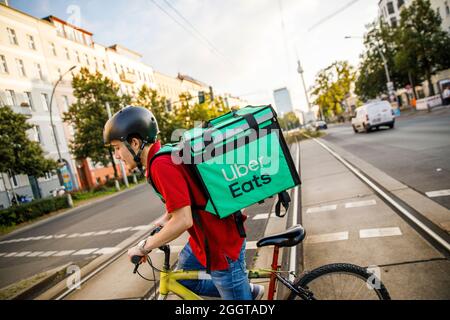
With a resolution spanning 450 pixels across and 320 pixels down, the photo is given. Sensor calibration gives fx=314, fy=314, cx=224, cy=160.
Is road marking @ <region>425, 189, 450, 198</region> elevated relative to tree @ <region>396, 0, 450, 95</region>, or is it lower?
lower

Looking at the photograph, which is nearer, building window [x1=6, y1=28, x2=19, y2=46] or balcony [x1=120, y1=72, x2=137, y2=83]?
building window [x1=6, y1=28, x2=19, y2=46]

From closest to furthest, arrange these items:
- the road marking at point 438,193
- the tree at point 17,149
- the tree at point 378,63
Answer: the road marking at point 438,193
the tree at point 17,149
the tree at point 378,63

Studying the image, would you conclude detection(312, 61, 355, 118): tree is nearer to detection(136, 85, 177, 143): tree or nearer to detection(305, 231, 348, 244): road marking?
detection(136, 85, 177, 143): tree

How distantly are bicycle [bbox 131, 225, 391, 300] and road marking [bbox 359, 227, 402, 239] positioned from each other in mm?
2292

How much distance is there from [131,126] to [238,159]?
788mm

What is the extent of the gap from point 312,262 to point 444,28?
4970 centimetres

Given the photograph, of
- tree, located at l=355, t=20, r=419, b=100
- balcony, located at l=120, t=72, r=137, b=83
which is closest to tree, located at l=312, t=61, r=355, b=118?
tree, located at l=355, t=20, r=419, b=100

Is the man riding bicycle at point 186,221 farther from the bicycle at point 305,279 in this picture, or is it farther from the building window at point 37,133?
the building window at point 37,133

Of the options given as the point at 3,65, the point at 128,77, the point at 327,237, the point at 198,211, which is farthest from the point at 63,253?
the point at 128,77

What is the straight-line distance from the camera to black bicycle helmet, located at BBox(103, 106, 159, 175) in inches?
84.7

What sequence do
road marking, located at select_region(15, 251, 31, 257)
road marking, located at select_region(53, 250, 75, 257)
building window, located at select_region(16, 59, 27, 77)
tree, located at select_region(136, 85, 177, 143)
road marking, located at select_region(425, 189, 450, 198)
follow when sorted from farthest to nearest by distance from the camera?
Result: tree, located at select_region(136, 85, 177, 143) < building window, located at select_region(16, 59, 27, 77) < road marking, located at select_region(15, 251, 31, 257) < road marking, located at select_region(53, 250, 75, 257) < road marking, located at select_region(425, 189, 450, 198)

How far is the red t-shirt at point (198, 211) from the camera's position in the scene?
1777 millimetres

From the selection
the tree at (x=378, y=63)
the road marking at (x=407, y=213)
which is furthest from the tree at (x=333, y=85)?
the road marking at (x=407, y=213)

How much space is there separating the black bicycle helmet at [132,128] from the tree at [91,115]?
1025 inches
